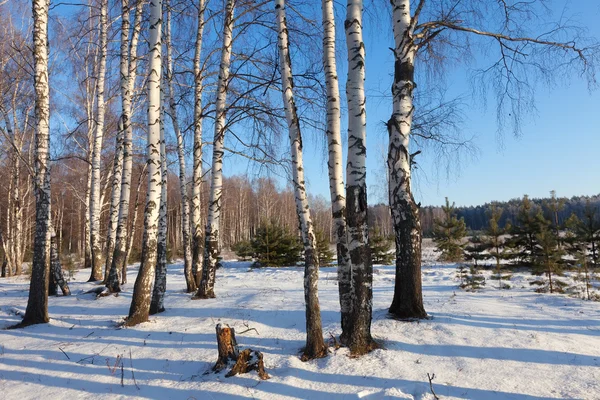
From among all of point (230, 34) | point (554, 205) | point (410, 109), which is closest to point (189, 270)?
point (230, 34)

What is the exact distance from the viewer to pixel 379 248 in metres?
17.8

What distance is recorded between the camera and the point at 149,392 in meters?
3.88

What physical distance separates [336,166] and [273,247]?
43.4 ft

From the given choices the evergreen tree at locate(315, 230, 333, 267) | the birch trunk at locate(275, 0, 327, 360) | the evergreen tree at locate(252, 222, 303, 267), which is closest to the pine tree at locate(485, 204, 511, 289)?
the evergreen tree at locate(315, 230, 333, 267)

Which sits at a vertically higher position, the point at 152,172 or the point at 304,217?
the point at 152,172

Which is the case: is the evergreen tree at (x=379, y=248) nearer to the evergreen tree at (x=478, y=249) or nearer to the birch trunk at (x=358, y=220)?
the evergreen tree at (x=478, y=249)

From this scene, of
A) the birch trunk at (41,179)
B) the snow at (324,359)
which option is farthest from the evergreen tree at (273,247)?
the birch trunk at (41,179)

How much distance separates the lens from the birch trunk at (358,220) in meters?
4.36

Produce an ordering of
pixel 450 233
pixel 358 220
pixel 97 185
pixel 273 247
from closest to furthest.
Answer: pixel 358 220 < pixel 97 185 < pixel 450 233 < pixel 273 247

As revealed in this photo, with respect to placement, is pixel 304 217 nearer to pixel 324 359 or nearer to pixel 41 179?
pixel 324 359

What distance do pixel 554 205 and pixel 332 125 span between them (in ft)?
28.9

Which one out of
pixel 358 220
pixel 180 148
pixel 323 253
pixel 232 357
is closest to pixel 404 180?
pixel 358 220

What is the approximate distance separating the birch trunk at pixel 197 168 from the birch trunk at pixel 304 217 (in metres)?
3.89

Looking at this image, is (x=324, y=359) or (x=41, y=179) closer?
(x=324, y=359)
